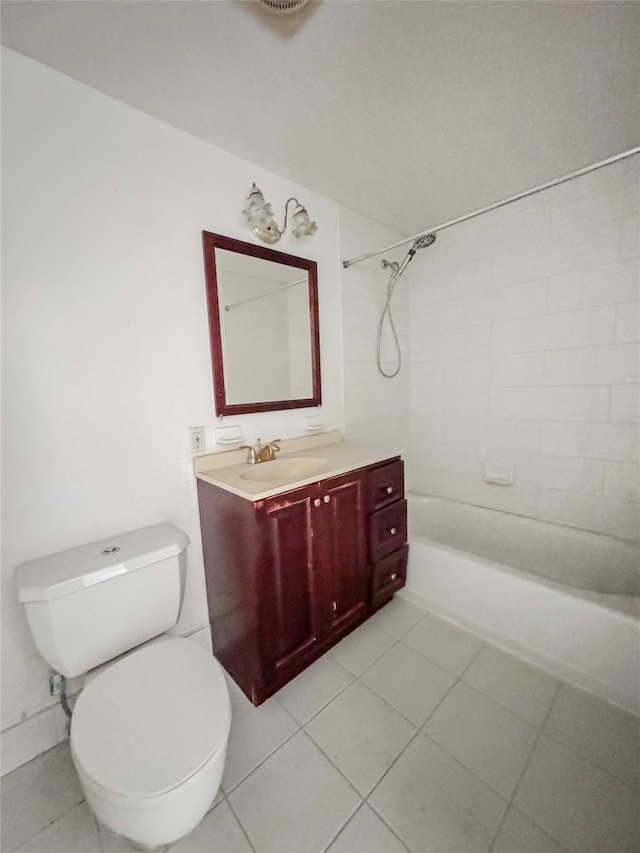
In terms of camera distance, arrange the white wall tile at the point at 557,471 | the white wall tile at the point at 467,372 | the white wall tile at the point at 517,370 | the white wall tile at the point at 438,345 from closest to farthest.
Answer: the white wall tile at the point at 557,471
the white wall tile at the point at 517,370
the white wall tile at the point at 467,372
the white wall tile at the point at 438,345

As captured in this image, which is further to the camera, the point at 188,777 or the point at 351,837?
the point at 351,837

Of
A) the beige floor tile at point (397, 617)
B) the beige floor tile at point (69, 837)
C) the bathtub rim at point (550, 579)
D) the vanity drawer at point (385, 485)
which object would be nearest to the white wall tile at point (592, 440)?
the bathtub rim at point (550, 579)

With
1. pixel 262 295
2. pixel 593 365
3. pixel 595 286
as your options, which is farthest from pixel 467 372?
pixel 262 295

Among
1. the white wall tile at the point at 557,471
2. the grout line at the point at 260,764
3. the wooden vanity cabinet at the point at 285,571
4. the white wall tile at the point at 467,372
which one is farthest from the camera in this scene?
the white wall tile at the point at 467,372

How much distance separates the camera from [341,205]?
6.22 ft

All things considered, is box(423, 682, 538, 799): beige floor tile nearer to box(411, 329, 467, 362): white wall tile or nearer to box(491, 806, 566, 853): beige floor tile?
box(491, 806, 566, 853): beige floor tile

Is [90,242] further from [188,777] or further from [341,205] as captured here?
[188,777]

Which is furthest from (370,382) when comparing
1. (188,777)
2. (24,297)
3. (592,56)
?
(188,777)

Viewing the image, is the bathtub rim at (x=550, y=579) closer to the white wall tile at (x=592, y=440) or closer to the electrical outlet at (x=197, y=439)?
the white wall tile at (x=592, y=440)

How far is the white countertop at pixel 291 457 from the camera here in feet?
3.84

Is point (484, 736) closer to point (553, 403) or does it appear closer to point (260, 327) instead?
point (553, 403)

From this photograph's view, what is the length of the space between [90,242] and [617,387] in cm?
241

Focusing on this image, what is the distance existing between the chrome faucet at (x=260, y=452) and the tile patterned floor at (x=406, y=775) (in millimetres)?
953

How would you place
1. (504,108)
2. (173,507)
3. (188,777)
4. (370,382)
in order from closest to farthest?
1. (188,777)
2. (504,108)
3. (173,507)
4. (370,382)
